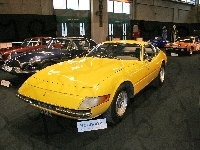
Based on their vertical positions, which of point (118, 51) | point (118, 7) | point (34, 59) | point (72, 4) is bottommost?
point (34, 59)

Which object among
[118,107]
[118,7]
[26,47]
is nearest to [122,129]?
[118,107]

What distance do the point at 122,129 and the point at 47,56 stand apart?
3939mm

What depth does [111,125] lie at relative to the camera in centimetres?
381

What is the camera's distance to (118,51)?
16.5 feet

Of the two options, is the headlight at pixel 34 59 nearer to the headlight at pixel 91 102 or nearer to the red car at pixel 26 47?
the red car at pixel 26 47

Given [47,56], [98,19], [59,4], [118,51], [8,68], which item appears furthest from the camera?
[98,19]

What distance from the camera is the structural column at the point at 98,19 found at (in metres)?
19.6

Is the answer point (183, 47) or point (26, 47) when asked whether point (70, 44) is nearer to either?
point (26, 47)

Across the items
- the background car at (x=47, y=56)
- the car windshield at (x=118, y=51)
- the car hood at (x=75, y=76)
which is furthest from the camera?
the background car at (x=47, y=56)

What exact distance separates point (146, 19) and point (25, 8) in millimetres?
14793

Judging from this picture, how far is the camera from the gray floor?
3201 mm

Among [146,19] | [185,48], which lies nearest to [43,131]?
[185,48]

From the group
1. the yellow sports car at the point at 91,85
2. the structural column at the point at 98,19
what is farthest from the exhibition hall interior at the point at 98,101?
the structural column at the point at 98,19

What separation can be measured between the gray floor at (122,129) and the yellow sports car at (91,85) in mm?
414
